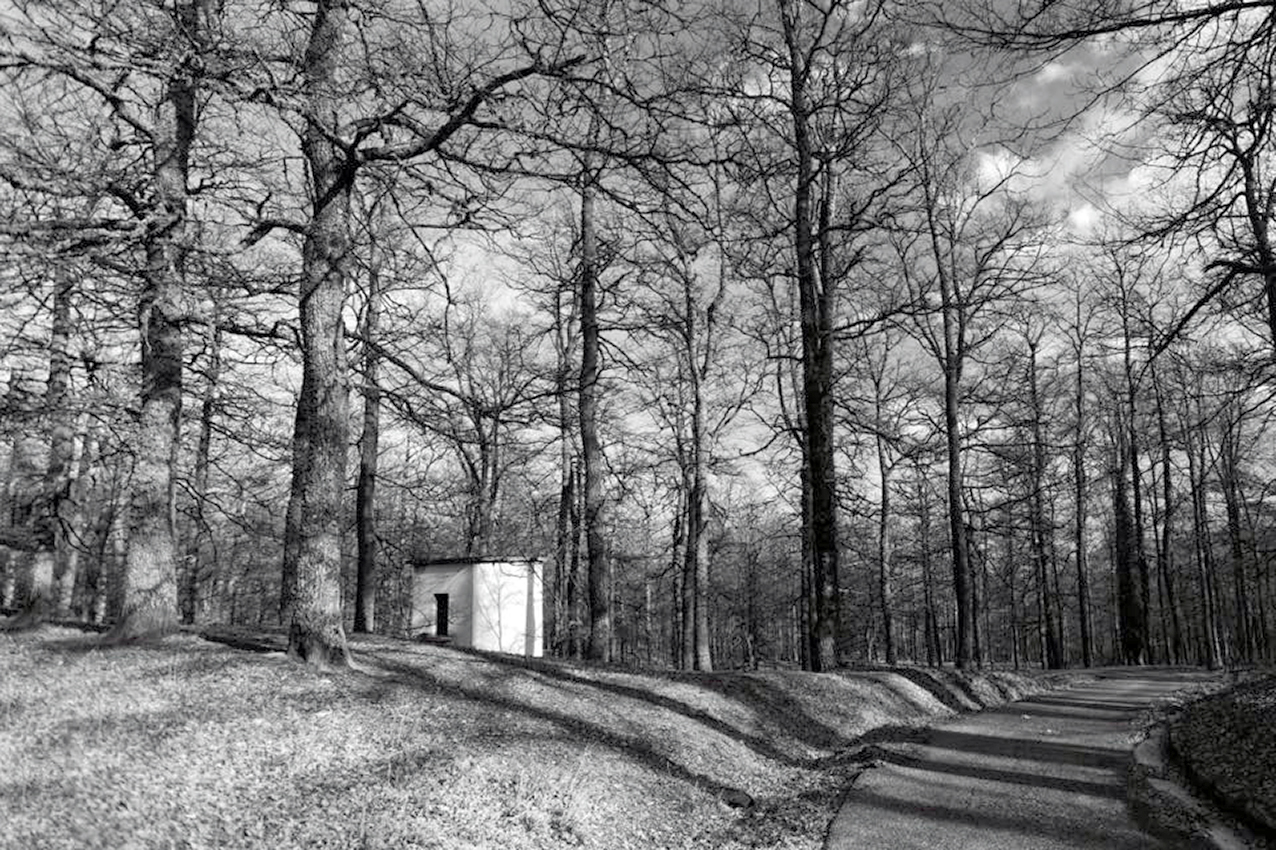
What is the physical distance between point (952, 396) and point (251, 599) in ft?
148

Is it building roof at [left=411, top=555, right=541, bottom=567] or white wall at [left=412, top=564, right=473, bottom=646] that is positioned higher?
building roof at [left=411, top=555, right=541, bottom=567]

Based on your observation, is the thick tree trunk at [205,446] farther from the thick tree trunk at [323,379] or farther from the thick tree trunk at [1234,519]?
the thick tree trunk at [1234,519]

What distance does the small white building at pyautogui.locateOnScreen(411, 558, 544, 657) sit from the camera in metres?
18.1

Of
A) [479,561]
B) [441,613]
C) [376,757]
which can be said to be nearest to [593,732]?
[376,757]

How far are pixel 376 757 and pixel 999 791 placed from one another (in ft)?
16.2

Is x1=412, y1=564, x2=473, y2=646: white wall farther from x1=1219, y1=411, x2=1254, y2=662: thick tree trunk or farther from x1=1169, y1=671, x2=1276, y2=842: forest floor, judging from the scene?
x1=1219, y1=411, x2=1254, y2=662: thick tree trunk

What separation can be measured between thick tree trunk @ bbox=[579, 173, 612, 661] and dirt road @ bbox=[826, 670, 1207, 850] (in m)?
6.14

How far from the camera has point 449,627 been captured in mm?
18203

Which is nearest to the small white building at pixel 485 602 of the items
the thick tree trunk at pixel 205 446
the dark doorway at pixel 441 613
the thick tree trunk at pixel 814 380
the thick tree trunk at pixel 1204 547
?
the dark doorway at pixel 441 613

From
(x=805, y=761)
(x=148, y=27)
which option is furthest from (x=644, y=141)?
(x=805, y=761)

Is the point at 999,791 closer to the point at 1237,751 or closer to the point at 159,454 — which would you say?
the point at 1237,751

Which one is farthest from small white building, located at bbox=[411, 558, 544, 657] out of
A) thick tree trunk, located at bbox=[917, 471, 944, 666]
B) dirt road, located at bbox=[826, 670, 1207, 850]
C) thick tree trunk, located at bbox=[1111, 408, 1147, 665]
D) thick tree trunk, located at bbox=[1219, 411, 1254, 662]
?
thick tree trunk, located at bbox=[1111, 408, 1147, 665]

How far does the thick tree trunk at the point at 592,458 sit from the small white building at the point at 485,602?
3.48m

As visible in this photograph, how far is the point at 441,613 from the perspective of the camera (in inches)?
733
